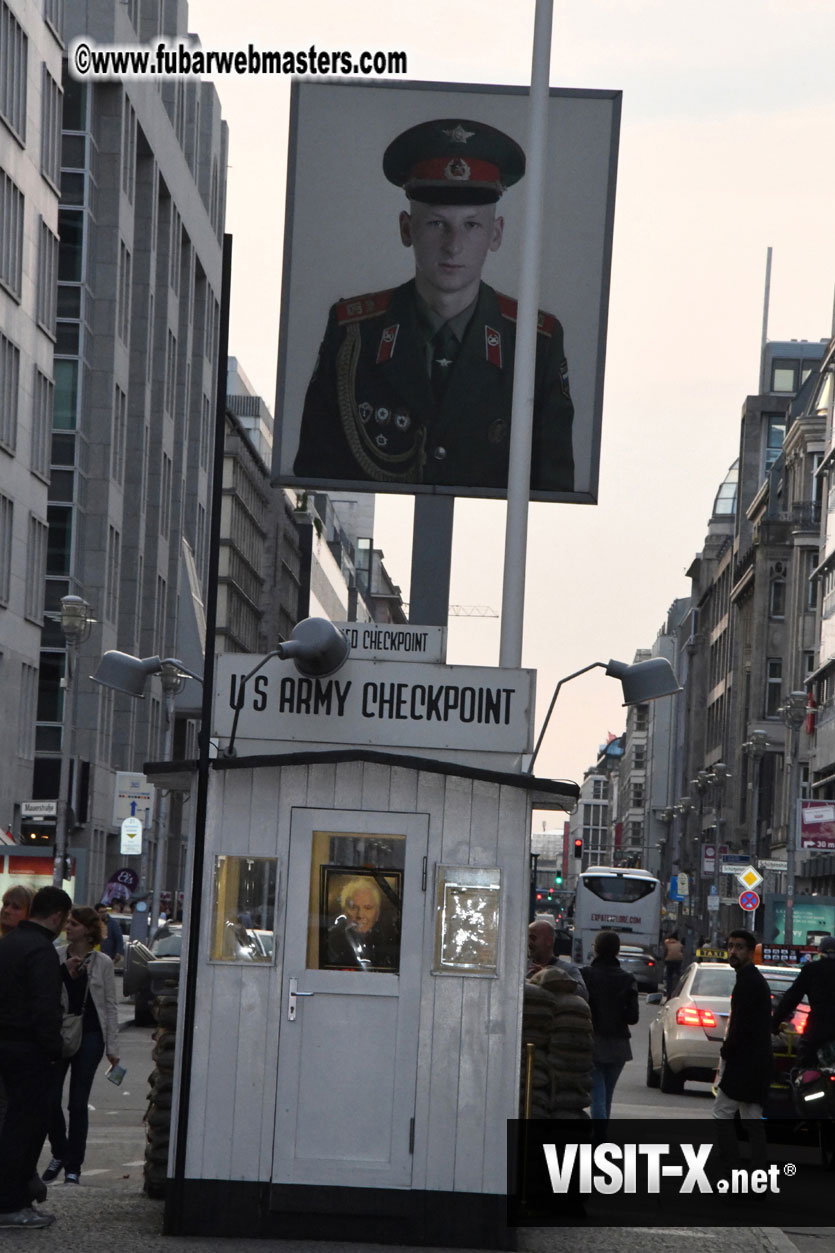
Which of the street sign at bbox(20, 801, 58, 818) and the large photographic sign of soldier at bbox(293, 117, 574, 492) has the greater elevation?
the large photographic sign of soldier at bbox(293, 117, 574, 492)

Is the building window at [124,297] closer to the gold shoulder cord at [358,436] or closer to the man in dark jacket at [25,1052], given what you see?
the gold shoulder cord at [358,436]

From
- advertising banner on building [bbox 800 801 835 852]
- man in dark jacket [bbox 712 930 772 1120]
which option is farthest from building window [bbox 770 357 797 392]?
man in dark jacket [bbox 712 930 772 1120]

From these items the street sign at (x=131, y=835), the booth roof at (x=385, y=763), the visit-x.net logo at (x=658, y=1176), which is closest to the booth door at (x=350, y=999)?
the booth roof at (x=385, y=763)

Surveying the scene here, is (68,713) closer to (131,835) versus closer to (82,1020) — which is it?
(131,835)

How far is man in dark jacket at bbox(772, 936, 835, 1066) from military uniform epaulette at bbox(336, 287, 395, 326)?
20.8 feet

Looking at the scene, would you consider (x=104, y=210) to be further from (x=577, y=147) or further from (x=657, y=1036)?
(x=577, y=147)

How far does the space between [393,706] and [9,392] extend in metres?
45.1

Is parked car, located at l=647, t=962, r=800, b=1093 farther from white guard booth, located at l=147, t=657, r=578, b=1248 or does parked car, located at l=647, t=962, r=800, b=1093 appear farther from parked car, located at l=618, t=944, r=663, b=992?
parked car, located at l=618, t=944, r=663, b=992

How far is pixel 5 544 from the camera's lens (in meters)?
56.0

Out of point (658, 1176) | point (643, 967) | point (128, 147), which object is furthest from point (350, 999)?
point (128, 147)

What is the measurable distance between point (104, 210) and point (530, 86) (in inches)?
2222

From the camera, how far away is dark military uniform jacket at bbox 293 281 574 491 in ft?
61.0

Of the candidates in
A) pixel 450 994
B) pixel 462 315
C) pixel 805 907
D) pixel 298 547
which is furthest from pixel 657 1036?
pixel 298 547

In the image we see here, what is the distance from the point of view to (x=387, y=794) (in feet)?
39.5
